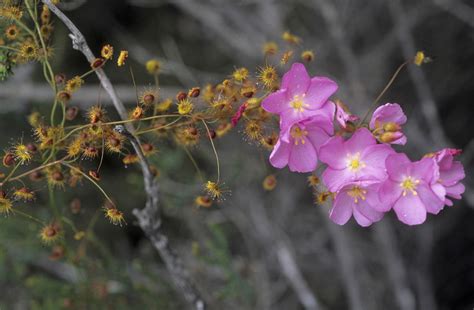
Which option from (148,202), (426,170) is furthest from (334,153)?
(148,202)

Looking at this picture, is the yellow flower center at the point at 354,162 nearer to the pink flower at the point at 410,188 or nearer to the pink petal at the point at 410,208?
the pink flower at the point at 410,188

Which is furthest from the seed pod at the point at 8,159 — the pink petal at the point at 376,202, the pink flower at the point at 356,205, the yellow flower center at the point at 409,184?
the yellow flower center at the point at 409,184

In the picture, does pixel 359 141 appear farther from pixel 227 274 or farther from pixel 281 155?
pixel 227 274

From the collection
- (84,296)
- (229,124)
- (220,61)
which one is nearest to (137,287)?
(84,296)

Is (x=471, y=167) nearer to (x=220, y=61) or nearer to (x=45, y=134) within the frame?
(x=220, y=61)

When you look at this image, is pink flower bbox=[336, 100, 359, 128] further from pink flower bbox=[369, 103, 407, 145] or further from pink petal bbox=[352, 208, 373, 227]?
pink petal bbox=[352, 208, 373, 227]

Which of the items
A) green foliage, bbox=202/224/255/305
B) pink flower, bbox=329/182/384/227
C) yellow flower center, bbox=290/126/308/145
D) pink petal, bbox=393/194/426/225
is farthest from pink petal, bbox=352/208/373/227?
green foliage, bbox=202/224/255/305
